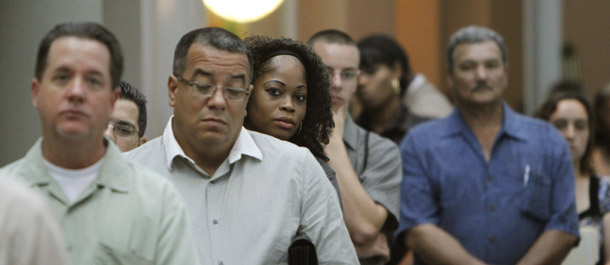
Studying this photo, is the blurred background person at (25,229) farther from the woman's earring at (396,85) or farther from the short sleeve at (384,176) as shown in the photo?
the woman's earring at (396,85)

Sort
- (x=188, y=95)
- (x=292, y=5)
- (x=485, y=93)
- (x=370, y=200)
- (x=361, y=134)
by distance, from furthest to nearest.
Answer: (x=292, y=5), (x=485, y=93), (x=361, y=134), (x=370, y=200), (x=188, y=95)

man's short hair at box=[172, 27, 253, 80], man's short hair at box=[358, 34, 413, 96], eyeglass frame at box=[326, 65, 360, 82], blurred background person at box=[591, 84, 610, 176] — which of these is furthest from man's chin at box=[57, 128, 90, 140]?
blurred background person at box=[591, 84, 610, 176]

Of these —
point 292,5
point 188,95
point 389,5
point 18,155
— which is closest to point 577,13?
point 389,5

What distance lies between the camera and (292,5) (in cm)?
938

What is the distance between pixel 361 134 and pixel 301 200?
1.62m

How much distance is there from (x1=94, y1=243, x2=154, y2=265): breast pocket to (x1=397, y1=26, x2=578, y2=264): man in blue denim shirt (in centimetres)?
330

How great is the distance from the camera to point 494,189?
689cm

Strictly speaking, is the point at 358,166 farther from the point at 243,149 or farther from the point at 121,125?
the point at 243,149

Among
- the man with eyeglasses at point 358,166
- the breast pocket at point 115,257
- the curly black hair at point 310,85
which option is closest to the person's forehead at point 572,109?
the man with eyeglasses at point 358,166

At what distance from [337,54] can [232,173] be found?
1.88m

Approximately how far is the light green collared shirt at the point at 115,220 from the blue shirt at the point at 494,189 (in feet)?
11.0

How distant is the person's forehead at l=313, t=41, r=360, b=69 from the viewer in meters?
6.30

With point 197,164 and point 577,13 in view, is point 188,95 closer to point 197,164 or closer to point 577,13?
point 197,164

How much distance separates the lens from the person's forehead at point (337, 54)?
630cm
